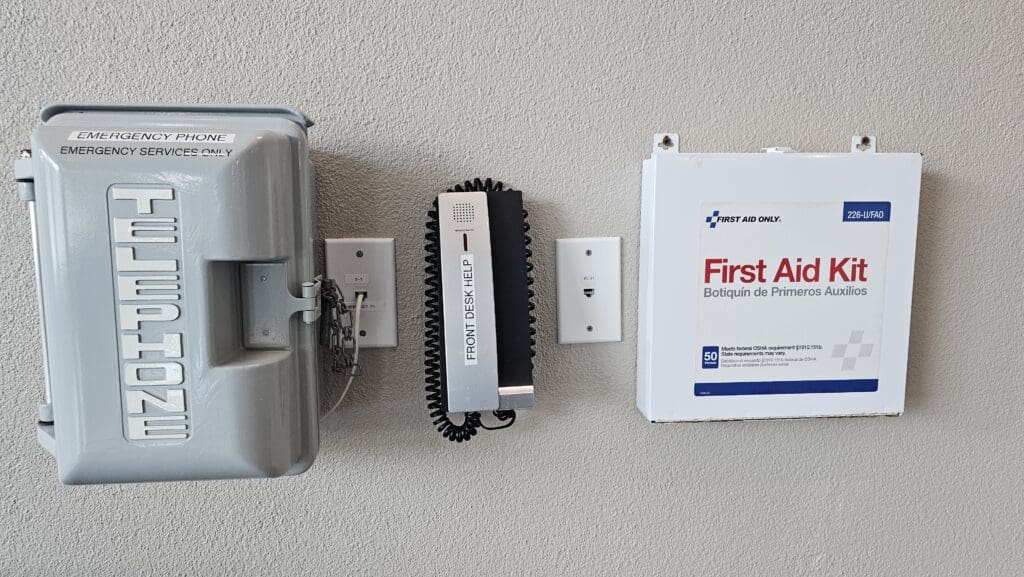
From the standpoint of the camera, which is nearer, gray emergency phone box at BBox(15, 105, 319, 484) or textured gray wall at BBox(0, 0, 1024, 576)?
gray emergency phone box at BBox(15, 105, 319, 484)

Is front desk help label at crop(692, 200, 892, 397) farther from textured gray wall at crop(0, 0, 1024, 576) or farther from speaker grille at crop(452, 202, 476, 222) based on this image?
speaker grille at crop(452, 202, 476, 222)

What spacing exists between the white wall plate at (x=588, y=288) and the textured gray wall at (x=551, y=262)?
2cm

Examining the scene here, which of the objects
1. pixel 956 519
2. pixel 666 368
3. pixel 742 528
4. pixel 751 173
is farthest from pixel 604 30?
pixel 956 519

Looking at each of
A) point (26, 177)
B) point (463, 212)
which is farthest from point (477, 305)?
point (26, 177)

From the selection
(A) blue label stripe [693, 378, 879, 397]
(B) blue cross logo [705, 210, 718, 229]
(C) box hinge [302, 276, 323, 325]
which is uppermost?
(B) blue cross logo [705, 210, 718, 229]

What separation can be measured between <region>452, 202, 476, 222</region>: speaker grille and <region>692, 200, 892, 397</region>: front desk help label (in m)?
0.24

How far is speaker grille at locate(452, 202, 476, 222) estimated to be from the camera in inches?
20.9

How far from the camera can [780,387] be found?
59 centimetres

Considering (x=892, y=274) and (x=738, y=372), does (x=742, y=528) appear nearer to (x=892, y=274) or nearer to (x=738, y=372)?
(x=738, y=372)

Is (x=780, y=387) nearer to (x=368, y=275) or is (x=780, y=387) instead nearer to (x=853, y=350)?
(x=853, y=350)

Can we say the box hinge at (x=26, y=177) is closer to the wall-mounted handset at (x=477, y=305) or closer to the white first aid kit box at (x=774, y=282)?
the wall-mounted handset at (x=477, y=305)

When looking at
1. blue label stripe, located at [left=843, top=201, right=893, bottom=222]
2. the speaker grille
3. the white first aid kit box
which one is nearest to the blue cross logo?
the white first aid kit box

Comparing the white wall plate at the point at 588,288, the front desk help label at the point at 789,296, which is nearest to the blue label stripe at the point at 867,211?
the front desk help label at the point at 789,296

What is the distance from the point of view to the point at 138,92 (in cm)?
55
